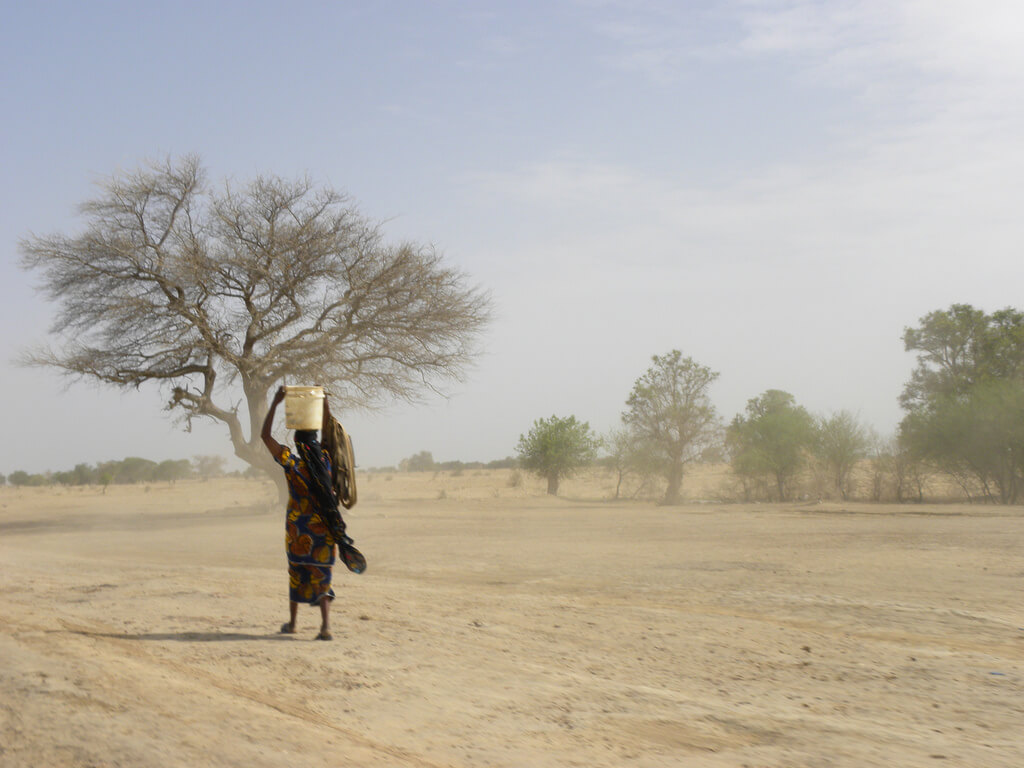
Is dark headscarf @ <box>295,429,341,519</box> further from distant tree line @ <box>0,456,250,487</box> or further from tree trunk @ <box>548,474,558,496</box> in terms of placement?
distant tree line @ <box>0,456,250,487</box>

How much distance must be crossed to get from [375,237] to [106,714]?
21.5 metres

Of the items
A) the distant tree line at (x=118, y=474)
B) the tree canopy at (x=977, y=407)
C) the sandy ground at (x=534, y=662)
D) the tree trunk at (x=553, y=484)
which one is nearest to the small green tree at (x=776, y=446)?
the tree canopy at (x=977, y=407)

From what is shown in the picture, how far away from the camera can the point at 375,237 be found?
82.7 feet

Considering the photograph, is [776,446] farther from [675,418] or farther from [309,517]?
[309,517]

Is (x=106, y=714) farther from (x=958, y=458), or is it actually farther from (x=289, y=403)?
(x=958, y=458)

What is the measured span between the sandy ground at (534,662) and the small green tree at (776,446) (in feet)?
80.3

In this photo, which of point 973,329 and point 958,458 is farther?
point 973,329

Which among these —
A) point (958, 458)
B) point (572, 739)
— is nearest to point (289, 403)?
point (572, 739)

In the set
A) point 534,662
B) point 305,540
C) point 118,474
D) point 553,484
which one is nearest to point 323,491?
point 305,540

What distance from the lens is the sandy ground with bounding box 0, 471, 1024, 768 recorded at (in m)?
4.41

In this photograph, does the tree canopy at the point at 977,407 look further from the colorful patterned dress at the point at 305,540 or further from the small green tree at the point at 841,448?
the colorful patterned dress at the point at 305,540

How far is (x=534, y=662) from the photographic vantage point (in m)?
6.41

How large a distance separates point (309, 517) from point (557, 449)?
41.1m

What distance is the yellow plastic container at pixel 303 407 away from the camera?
22.3 feet
